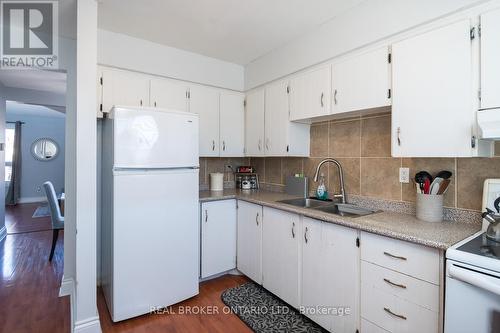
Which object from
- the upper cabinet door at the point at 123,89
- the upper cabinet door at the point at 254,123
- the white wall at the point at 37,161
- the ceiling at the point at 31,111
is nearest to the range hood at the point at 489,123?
the upper cabinet door at the point at 254,123

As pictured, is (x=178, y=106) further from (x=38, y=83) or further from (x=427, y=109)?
(x=38, y=83)

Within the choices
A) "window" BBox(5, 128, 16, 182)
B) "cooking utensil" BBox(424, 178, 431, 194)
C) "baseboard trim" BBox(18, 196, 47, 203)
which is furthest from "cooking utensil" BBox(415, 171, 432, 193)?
"baseboard trim" BBox(18, 196, 47, 203)

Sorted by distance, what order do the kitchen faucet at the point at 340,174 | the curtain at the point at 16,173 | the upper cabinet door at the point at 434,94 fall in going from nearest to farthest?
the upper cabinet door at the point at 434,94
the kitchen faucet at the point at 340,174
the curtain at the point at 16,173

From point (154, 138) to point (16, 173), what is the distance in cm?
742

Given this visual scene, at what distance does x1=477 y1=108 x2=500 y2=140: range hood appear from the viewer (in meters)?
1.20

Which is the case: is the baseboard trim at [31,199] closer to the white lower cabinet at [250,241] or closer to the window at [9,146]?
the window at [9,146]

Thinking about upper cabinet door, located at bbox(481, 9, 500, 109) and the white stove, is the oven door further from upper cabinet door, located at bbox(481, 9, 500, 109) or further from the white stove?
upper cabinet door, located at bbox(481, 9, 500, 109)

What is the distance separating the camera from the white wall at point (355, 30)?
154 centimetres

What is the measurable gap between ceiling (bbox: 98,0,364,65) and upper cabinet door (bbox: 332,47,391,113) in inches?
16.9

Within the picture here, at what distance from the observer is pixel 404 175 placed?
1.88 metres

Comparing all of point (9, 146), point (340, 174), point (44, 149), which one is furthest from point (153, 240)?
point (9, 146)

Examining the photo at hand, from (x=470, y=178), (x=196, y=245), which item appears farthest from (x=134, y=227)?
(x=470, y=178)

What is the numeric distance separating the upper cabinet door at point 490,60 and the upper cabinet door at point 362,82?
0.48 metres

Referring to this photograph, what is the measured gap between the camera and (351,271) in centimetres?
162
